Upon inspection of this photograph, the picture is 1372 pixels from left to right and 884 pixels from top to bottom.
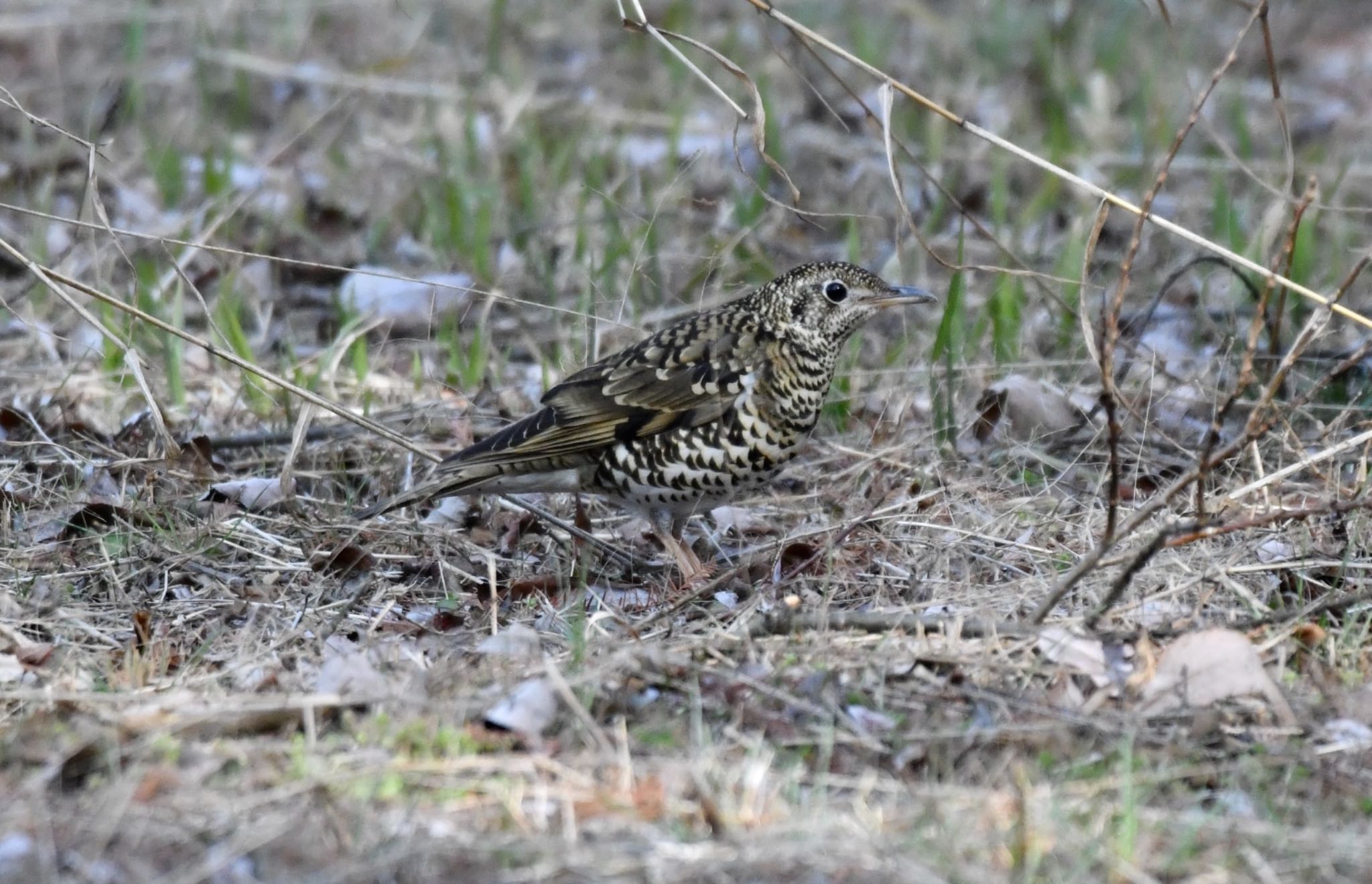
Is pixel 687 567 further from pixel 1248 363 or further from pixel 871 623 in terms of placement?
pixel 1248 363

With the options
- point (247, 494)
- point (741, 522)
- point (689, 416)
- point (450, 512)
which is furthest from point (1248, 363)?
point (247, 494)

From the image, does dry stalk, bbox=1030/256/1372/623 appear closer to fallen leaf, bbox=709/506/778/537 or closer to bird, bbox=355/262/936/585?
bird, bbox=355/262/936/585

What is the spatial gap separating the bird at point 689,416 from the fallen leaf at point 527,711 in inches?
59.3

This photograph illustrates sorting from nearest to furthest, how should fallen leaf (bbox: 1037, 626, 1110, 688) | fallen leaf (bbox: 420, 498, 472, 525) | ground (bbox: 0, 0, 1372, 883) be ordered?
ground (bbox: 0, 0, 1372, 883), fallen leaf (bbox: 1037, 626, 1110, 688), fallen leaf (bbox: 420, 498, 472, 525)

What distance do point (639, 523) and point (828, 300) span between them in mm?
1179

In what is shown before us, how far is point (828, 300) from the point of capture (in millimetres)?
5414

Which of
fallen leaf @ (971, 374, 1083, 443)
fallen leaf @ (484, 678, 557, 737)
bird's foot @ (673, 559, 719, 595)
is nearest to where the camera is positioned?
fallen leaf @ (484, 678, 557, 737)

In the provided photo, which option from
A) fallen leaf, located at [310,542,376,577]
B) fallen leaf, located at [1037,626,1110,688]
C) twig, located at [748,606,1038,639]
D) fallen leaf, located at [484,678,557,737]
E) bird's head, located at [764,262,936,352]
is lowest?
fallen leaf, located at [310,542,376,577]

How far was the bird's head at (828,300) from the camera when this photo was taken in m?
5.39

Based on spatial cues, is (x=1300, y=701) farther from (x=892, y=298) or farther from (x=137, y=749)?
(x=137, y=749)

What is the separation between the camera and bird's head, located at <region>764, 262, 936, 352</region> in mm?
5395

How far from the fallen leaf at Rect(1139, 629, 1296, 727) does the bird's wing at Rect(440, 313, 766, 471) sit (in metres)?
1.84

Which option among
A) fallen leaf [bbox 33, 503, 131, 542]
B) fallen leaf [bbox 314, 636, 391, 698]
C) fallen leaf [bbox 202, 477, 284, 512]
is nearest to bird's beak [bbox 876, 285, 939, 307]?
fallen leaf [bbox 202, 477, 284, 512]

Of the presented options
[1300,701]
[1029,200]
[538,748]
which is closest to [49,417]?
[538,748]
